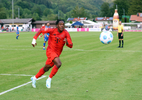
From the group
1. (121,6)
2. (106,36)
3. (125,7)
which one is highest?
(121,6)

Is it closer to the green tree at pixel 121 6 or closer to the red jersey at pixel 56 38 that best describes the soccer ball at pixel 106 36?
the red jersey at pixel 56 38

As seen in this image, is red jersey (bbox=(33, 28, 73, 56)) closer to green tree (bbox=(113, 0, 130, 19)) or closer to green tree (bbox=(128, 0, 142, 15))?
green tree (bbox=(128, 0, 142, 15))

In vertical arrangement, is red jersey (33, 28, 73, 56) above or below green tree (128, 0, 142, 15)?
below

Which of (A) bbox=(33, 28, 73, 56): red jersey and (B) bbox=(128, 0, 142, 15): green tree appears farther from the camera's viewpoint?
(B) bbox=(128, 0, 142, 15): green tree

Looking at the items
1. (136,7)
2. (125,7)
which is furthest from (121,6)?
(136,7)

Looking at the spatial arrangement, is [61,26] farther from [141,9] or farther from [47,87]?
[141,9]

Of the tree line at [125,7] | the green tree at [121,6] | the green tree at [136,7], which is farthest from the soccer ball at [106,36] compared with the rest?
the green tree at [121,6]

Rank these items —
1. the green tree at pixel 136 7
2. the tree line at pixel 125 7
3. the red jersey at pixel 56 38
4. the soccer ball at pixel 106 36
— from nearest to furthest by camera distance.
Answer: the red jersey at pixel 56 38
the soccer ball at pixel 106 36
the green tree at pixel 136 7
the tree line at pixel 125 7

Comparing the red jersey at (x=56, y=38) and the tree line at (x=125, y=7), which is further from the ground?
the tree line at (x=125, y=7)

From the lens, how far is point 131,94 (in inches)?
255

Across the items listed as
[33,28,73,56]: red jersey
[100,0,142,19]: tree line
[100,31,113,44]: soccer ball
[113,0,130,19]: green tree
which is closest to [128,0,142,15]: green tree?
[100,0,142,19]: tree line

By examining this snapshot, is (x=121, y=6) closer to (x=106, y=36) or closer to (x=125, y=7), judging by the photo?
(x=125, y=7)

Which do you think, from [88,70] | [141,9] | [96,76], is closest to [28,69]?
[88,70]

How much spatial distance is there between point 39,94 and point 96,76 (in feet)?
9.46
